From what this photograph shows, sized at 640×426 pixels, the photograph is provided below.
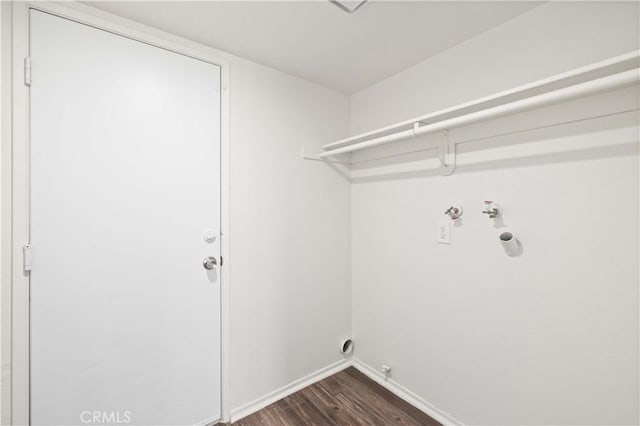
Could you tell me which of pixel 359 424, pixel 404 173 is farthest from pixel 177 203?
pixel 359 424

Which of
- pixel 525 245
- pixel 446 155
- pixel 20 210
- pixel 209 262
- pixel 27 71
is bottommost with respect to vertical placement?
pixel 209 262

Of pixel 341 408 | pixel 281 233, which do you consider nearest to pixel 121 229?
pixel 281 233

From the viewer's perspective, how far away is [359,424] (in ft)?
5.37

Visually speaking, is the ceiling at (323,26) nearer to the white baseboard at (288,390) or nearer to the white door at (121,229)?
the white door at (121,229)

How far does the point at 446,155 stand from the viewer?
1.64 meters

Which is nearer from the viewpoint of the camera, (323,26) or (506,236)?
(506,236)

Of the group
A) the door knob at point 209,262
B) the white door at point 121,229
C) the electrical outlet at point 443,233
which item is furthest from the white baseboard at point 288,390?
the electrical outlet at point 443,233

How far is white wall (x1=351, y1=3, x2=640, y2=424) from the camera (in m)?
1.12

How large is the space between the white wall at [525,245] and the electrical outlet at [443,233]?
3 centimetres

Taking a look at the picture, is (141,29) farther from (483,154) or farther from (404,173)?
(483,154)

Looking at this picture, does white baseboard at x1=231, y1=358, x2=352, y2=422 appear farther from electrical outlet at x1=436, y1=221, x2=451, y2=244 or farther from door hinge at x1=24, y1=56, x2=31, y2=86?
door hinge at x1=24, y1=56, x2=31, y2=86

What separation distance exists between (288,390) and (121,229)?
57.6 inches

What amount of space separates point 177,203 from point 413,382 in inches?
71.5

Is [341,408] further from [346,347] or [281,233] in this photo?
[281,233]
